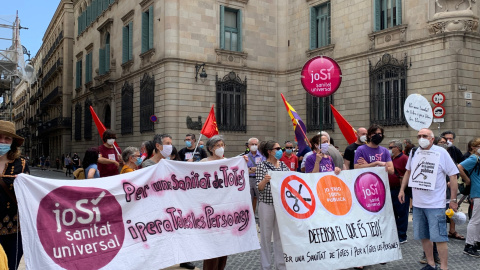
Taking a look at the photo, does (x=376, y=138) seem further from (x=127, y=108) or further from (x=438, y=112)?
(x=127, y=108)

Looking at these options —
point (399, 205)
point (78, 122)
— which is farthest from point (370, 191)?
point (78, 122)

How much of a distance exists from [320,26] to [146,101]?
375 inches

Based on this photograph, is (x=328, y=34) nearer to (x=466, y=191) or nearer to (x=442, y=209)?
(x=466, y=191)

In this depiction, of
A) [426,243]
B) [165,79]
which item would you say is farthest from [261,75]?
[426,243]

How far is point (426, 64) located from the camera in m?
17.2

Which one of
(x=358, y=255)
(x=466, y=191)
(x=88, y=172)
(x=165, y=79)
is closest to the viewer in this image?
(x=358, y=255)

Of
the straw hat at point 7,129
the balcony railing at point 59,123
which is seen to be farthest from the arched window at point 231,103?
the balcony railing at point 59,123

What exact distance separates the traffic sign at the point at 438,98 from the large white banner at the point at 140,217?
12521 mm

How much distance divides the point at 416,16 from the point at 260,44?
28.0 ft

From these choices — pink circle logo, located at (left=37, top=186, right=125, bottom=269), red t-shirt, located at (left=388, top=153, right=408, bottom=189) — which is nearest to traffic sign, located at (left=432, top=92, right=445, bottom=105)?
red t-shirt, located at (left=388, top=153, right=408, bottom=189)

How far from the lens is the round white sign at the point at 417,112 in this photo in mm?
9705

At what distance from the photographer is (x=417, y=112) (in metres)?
9.79

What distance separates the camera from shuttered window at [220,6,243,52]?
23.2m

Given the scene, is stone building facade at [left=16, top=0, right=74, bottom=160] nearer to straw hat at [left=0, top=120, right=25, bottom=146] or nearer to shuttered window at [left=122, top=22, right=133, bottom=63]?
shuttered window at [left=122, top=22, right=133, bottom=63]
